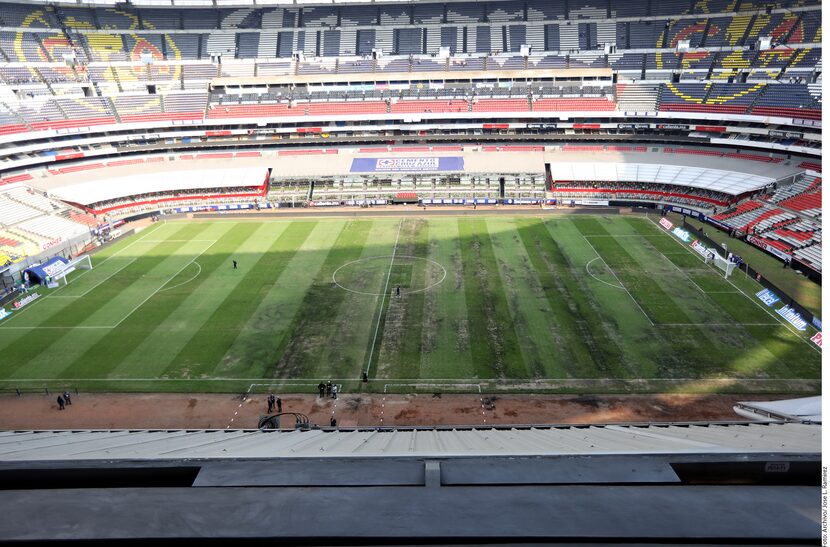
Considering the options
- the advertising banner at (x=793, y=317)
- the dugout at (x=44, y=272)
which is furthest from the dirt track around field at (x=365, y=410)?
the dugout at (x=44, y=272)

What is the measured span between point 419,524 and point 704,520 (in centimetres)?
267

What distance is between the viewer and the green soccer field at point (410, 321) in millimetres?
30547

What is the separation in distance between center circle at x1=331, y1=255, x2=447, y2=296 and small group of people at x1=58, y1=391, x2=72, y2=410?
1907 centimetres

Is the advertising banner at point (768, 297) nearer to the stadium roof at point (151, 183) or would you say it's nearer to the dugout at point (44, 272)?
the dugout at point (44, 272)

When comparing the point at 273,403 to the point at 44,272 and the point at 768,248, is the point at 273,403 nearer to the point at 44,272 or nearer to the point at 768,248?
the point at 44,272

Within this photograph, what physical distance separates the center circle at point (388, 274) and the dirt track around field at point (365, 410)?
14.2 m

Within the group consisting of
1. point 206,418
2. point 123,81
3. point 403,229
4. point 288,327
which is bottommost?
point 206,418

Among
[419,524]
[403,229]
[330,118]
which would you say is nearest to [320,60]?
[330,118]

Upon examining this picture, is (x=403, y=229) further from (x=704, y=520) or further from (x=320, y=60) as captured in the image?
(x=704, y=520)

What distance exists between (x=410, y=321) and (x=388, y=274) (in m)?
9.07

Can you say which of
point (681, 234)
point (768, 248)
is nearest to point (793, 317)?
point (768, 248)

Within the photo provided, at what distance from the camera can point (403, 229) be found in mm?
58344

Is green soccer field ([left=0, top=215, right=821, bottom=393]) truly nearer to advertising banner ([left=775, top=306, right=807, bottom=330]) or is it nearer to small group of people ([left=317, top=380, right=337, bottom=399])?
advertising banner ([left=775, top=306, right=807, bottom=330])

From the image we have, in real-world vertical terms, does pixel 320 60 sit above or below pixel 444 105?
above
